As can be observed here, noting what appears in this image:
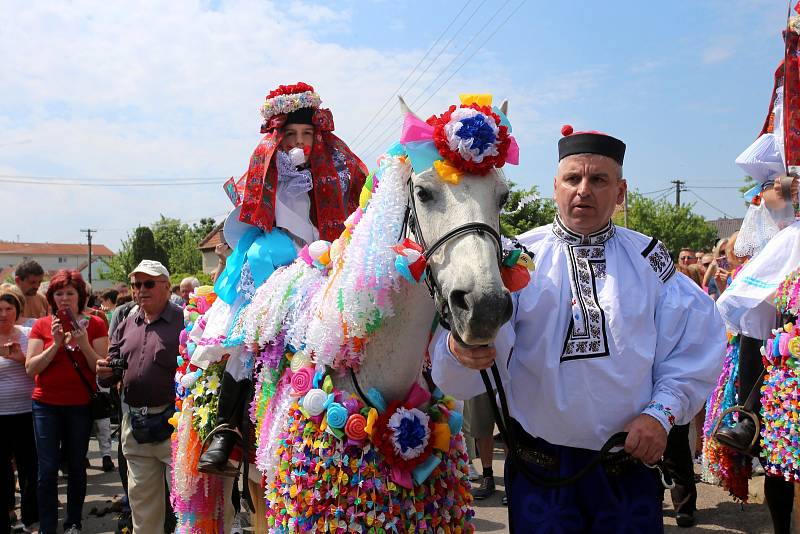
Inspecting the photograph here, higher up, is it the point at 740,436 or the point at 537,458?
the point at 537,458

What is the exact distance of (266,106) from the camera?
422 centimetres

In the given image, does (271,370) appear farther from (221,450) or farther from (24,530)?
(24,530)

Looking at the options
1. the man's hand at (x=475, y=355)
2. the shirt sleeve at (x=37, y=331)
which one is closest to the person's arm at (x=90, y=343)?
the shirt sleeve at (x=37, y=331)

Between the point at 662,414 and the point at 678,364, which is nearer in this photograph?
the point at 662,414

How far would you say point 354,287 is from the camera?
2791 millimetres

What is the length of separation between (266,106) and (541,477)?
2.78 m

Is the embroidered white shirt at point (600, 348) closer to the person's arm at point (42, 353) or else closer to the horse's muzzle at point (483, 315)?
the horse's muzzle at point (483, 315)

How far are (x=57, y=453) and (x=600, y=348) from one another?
5418 millimetres

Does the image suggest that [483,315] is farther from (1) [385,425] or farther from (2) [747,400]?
(2) [747,400]

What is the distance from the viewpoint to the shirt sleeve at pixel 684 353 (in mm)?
2467

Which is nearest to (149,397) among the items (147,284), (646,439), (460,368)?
(147,284)

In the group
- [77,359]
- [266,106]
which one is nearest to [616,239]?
[266,106]

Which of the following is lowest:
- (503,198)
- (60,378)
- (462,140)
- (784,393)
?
(60,378)

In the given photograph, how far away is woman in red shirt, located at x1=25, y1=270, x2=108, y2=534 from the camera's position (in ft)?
19.7
